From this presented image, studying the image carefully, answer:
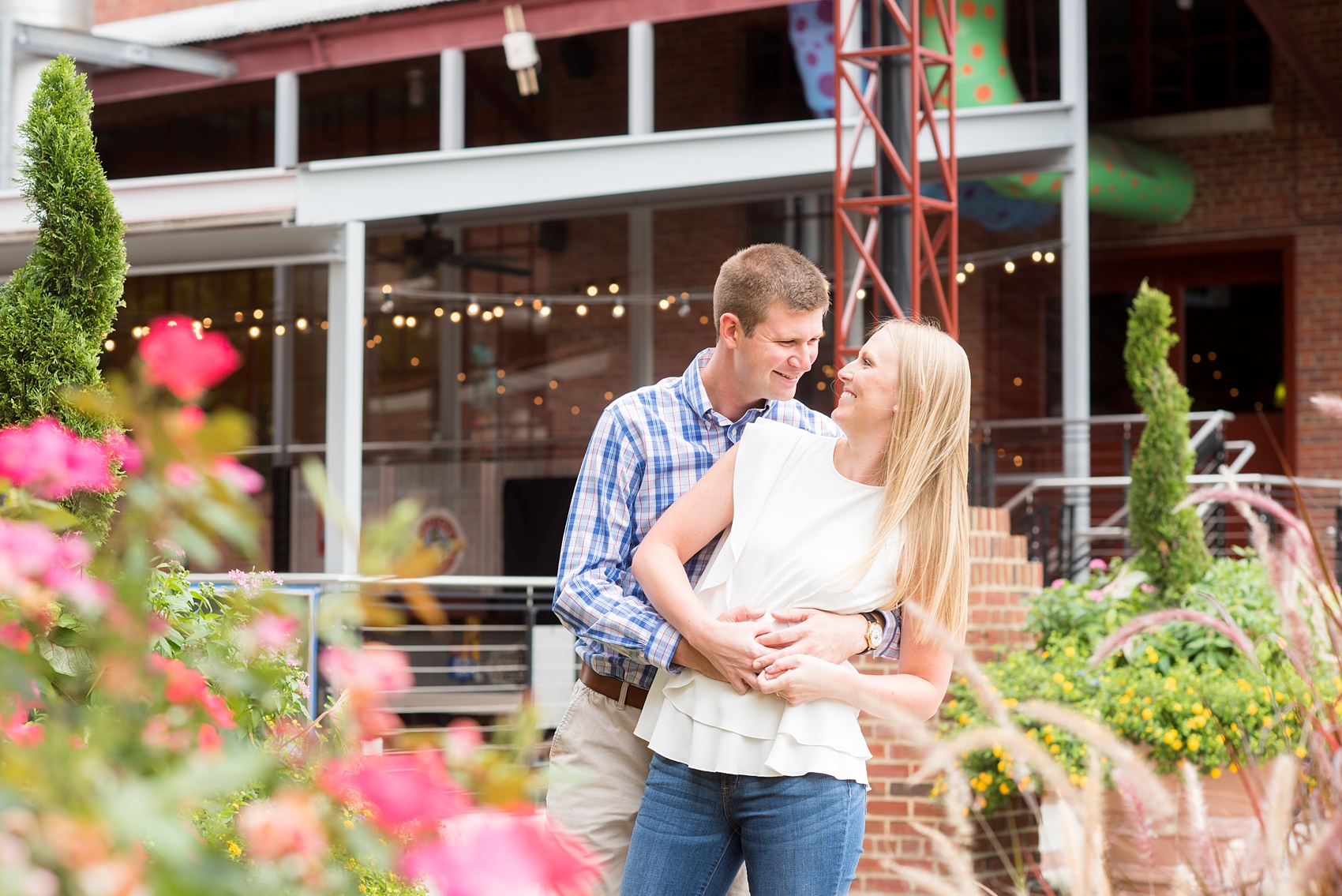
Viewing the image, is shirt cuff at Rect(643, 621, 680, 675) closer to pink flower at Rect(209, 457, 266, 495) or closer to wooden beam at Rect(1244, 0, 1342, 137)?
pink flower at Rect(209, 457, 266, 495)

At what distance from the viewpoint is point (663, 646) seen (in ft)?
6.15

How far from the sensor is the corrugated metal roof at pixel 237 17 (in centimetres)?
927

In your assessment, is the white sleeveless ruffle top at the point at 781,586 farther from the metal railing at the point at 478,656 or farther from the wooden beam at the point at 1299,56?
the wooden beam at the point at 1299,56

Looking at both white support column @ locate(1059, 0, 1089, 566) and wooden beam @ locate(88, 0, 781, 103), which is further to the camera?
wooden beam @ locate(88, 0, 781, 103)

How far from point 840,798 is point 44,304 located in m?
2.64

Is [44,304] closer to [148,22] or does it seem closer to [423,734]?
[423,734]

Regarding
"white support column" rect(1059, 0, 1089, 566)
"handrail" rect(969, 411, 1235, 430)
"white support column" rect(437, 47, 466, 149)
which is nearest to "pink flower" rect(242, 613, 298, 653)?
"handrail" rect(969, 411, 1235, 430)

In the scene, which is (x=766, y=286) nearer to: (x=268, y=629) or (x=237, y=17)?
(x=268, y=629)

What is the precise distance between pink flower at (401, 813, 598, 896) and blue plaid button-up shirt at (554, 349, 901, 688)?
145 centimetres

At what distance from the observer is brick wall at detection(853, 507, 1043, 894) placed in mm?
4844

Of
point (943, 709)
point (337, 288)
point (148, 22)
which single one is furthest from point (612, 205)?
point (943, 709)

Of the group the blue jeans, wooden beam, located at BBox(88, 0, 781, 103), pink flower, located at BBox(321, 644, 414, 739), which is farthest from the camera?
wooden beam, located at BBox(88, 0, 781, 103)

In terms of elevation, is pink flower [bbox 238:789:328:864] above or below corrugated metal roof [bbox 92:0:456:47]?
below

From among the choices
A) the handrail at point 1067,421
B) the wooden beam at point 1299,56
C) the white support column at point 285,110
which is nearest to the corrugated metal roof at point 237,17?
the white support column at point 285,110
